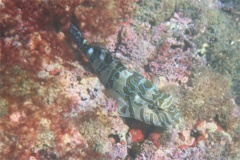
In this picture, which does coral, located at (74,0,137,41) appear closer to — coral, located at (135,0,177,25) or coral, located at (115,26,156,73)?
coral, located at (115,26,156,73)

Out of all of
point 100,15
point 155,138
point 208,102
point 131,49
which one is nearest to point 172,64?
point 131,49

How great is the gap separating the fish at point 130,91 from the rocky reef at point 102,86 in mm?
243

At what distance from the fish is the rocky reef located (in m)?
0.24

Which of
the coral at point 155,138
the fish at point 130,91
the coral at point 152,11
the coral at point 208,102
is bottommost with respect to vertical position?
the coral at point 155,138

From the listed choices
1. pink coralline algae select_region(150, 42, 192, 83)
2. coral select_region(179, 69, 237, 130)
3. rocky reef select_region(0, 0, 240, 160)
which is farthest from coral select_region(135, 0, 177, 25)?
coral select_region(179, 69, 237, 130)

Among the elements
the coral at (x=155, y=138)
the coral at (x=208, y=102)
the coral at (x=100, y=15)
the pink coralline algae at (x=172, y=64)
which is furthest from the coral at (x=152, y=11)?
the coral at (x=155, y=138)

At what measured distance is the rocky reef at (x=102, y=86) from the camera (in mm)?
4082

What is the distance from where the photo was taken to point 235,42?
26.6ft

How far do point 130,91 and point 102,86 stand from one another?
26.4 inches

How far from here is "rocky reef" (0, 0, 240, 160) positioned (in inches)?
161

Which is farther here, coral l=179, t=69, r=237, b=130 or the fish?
coral l=179, t=69, r=237, b=130

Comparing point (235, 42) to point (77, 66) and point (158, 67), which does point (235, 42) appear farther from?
point (77, 66)

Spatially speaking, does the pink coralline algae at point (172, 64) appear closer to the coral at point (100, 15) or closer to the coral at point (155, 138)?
the coral at point (100, 15)

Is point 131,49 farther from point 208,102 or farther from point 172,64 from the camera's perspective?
point 208,102
